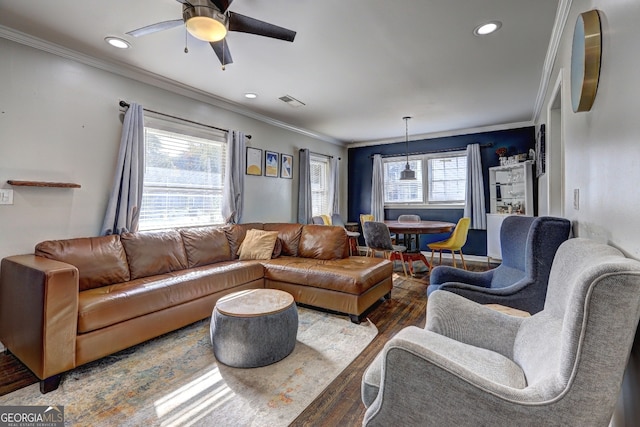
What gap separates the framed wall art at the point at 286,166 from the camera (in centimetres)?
506

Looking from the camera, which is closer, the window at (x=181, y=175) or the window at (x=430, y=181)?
the window at (x=181, y=175)

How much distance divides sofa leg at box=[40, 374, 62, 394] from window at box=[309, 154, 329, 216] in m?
4.52

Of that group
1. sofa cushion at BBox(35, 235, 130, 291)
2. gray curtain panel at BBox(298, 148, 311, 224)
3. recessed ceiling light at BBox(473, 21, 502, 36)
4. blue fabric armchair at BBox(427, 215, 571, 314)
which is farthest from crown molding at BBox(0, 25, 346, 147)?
blue fabric armchair at BBox(427, 215, 571, 314)

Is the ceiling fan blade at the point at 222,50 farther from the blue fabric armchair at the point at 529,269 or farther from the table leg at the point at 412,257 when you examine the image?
the table leg at the point at 412,257

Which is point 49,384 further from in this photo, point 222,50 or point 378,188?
point 378,188

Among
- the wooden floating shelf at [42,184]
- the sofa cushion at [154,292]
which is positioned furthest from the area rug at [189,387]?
the wooden floating shelf at [42,184]

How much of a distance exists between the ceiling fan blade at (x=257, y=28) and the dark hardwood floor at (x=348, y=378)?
2.29 metres

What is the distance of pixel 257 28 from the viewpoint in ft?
6.39

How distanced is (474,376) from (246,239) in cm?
325

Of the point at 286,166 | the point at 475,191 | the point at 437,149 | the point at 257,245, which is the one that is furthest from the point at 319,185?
the point at 475,191

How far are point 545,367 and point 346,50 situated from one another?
2.67 metres

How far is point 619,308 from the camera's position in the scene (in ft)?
2.32

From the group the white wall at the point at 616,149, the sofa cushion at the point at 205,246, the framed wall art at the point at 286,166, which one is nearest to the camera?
the white wall at the point at 616,149

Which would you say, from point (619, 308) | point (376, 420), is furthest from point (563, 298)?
point (376, 420)
